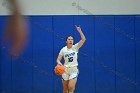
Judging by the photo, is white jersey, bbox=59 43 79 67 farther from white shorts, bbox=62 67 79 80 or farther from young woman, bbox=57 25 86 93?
white shorts, bbox=62 67 79 80

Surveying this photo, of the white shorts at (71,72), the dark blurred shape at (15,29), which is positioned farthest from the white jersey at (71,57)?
the dark blurred shape at (15,29)

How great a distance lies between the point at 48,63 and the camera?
10375 millimetres

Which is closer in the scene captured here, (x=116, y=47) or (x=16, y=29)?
(x=16, y=29)

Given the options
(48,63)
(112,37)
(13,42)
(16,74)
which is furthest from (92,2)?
(13,42)

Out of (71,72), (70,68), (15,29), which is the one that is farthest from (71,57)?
(15,29)

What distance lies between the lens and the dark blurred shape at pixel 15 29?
1.73 feet

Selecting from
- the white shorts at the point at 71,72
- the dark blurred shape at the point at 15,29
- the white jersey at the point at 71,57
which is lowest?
the white shorts at the point at 71,72

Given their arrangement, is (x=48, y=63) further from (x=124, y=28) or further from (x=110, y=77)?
(x=124, y=28)

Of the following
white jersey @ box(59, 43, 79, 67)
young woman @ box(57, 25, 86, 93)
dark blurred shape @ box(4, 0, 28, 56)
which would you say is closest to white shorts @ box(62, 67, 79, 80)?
young woman @ box(57, 25, 86, 93)

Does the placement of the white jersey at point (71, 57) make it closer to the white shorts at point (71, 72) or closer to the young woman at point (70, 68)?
the young woman at point (70, 68)

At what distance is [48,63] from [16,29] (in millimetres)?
9885

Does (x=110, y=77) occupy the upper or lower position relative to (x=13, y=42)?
lower

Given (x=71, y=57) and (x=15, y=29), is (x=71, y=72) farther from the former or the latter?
(x=15, y=29)

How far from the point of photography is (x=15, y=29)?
53 cm
